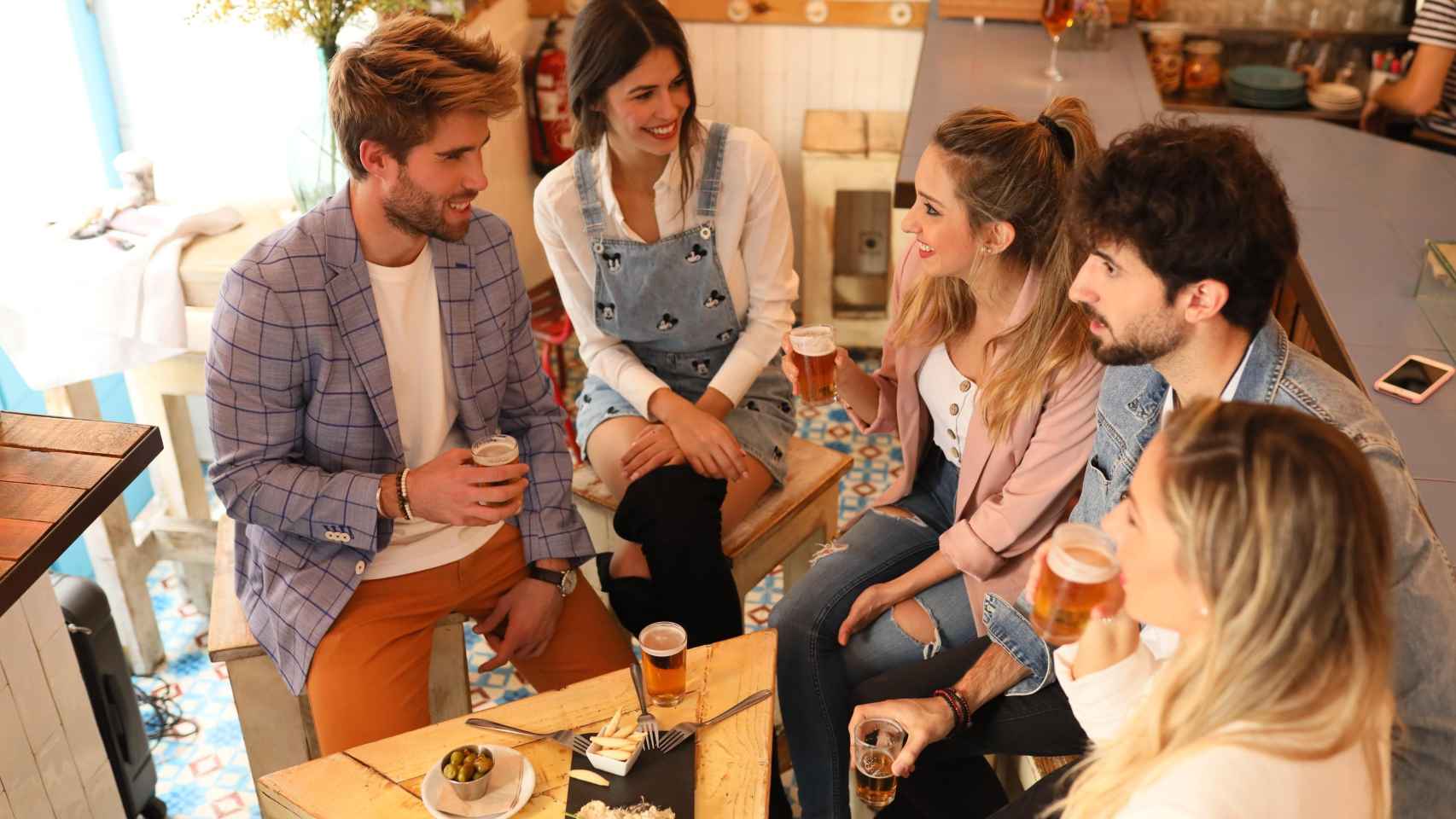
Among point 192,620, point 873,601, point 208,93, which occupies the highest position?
point 208,93

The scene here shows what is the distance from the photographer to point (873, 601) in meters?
2.19

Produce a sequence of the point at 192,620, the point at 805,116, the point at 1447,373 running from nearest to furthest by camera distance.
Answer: the point at 1447,373, the point at 192,620, the point at 805,116

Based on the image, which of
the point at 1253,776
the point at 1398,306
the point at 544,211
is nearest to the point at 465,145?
the point at 544,211

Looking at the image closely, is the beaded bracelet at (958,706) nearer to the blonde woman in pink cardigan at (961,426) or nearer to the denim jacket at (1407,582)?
the blonde woman in pink cardigan at (961,426)

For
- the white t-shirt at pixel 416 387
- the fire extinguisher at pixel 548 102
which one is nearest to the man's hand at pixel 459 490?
the white t-shirt at pixel 416 387

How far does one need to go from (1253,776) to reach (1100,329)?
27.2 inches

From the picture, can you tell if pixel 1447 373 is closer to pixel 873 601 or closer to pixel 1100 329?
pixel 1100 329

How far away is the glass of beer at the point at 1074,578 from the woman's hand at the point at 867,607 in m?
0.71

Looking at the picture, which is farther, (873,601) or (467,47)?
(873,601)

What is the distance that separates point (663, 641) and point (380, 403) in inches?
28.3

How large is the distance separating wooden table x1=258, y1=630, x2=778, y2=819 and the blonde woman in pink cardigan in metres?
0.38

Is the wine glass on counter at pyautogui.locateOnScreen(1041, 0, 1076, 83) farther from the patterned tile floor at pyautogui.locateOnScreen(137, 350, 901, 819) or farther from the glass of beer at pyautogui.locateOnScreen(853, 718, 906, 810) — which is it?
the glass of beer at pyautogui.locateOnScreen(853, 718, 906, 810)

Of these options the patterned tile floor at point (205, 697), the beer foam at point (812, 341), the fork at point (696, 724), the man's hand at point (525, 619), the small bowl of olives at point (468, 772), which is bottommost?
the patterned tile floor at point (205, 697)

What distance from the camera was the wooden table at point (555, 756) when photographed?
1.62 metres
